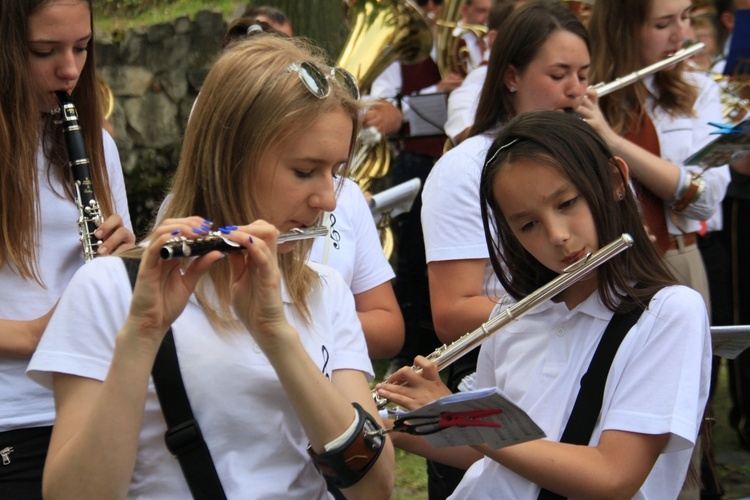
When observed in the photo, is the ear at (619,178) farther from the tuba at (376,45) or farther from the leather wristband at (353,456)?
the tuba at (376,45)

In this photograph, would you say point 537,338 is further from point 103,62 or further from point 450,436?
point 103,62

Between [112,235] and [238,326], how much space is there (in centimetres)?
78

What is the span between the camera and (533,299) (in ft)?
7.35

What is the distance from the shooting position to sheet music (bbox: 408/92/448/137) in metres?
5.36

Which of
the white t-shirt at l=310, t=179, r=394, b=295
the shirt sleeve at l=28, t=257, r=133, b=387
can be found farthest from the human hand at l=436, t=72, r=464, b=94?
the shirt sleeve at l=28, t=257, r=133, b=387

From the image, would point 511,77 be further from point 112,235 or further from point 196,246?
point 196,246

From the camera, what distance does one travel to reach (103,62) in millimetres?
6781

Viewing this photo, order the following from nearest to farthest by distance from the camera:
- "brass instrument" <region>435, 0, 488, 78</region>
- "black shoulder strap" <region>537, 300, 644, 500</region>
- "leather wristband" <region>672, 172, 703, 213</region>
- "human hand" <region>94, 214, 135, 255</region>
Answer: "black shoulder strap" <region>537, 300, 644, 500</region>
"human hand" <region>94, 214, 135, 255</region>
"leather wristband" <region>672, 172, 703, 213</region>
"brass instrument" <region>435, 0, 488, 78</region>

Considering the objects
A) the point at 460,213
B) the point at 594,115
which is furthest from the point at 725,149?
the point at 460,213

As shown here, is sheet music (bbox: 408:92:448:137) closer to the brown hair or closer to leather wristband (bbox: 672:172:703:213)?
leather wristband (bbox: 672:172:703:213)

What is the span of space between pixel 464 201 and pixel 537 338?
2.71 feet

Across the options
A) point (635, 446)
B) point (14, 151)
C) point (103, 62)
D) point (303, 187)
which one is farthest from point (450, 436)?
point (103, 62)

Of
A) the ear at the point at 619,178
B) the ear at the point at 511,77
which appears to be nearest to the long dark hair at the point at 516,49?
the ear at the point at 511,77

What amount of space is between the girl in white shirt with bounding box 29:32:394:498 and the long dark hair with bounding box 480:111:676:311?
1.47 feet
